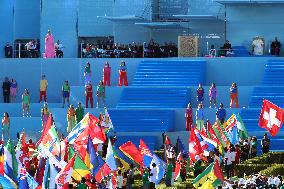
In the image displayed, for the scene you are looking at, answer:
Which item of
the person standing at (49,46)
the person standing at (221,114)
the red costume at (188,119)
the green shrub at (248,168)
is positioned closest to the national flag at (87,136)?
the green shrub at (248,168)

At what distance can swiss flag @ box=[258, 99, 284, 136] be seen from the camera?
185ft

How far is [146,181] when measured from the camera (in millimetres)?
47656

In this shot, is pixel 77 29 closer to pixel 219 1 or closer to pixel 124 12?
pixel 124 12

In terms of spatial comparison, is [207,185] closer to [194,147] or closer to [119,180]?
[119,180]

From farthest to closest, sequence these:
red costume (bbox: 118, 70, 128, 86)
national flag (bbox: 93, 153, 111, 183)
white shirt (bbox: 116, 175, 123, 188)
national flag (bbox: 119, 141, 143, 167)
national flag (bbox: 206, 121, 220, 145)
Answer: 1. red costume (bbox: 118, 70, 128, 86)
2. national flag (bbox: 206, 121, 220, 145)
3. national flag (bbox: 119, 141, 143, 167)
4. white shirt (bbox: 116, 175, 123, 188)
5. national flag (bbox: 93, 153, 111, 183)

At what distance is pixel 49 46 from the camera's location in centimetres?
6912

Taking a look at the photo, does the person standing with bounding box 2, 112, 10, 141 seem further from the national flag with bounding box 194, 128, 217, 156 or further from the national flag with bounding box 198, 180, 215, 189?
the national flag with bounding box 198, 180, 215, 189

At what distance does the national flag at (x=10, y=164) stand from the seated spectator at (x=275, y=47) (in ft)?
78.1

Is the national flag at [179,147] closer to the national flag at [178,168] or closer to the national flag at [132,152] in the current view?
the national flag at [178,168]

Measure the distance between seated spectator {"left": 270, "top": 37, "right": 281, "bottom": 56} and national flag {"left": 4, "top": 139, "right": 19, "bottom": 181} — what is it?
2382 centimetres

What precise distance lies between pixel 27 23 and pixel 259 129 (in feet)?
64.9

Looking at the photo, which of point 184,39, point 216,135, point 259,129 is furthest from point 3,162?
point 184,39

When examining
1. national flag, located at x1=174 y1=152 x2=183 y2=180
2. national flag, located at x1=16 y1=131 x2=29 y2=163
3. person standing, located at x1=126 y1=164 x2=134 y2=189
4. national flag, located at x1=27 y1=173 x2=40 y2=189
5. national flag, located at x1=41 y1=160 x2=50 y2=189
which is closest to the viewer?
→ national flag, located at x1=27 y1=173 x2=40 y2=189

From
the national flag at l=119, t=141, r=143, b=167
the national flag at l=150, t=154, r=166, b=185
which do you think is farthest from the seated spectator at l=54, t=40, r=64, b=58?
the national flag at l=150, t=154, r=166, b=185
